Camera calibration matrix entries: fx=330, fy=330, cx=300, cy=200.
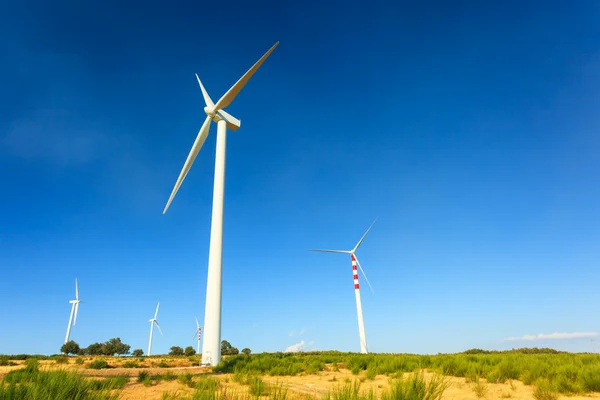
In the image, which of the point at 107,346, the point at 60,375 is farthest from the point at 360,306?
the point at 107,346

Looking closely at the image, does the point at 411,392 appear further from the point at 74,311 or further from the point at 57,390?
the point at 74,311

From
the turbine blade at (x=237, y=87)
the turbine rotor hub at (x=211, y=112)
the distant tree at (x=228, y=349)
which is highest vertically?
the turbine blade at (x=237, y=87)

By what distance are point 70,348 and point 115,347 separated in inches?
628

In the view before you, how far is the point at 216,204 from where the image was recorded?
2605 centimetres

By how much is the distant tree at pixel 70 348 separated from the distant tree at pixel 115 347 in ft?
33.7

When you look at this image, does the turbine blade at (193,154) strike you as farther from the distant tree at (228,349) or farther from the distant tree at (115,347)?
the distant tree at (115,347)

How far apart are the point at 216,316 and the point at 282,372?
6146 millimetres

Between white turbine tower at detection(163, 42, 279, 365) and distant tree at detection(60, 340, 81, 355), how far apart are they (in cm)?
6902

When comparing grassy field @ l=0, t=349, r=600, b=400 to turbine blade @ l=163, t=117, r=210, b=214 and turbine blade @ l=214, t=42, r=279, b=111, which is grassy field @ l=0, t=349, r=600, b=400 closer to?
turbine blade @ l=163, t=117, r=210, b=214

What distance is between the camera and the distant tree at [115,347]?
89.0m

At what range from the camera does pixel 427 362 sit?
71.1ft

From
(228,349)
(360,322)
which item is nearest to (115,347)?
(228,349)

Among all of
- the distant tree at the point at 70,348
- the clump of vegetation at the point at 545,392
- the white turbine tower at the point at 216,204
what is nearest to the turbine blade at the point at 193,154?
the white turbine tower at the point at 216,204

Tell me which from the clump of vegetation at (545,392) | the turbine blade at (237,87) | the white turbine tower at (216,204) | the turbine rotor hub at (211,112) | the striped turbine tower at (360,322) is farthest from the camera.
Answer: the striped turbine tower at (360,322)
